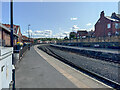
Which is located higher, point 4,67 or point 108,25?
point 108,25

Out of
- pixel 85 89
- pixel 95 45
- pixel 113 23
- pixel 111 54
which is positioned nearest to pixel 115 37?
pixel 95 45

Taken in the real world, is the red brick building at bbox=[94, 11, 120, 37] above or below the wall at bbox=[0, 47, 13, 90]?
above

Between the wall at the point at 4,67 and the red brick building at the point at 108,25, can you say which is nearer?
the wall at the point at 4,67

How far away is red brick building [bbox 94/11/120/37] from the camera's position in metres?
36.0

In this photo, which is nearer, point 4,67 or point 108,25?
point 4,67

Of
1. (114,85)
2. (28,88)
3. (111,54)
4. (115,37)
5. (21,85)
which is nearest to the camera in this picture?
(28,88)

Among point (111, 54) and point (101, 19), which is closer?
point (111, 54)

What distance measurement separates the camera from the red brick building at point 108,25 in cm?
3597

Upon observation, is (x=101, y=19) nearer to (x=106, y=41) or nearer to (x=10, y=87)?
(x=106, y=41)

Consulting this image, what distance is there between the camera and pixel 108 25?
37875mm

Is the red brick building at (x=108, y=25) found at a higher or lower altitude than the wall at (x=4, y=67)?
higher

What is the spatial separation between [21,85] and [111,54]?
14653 mm

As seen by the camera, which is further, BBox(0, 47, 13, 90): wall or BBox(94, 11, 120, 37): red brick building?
BBox(94, 11, 120, 37): red brick building

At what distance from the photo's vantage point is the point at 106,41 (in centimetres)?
2522
